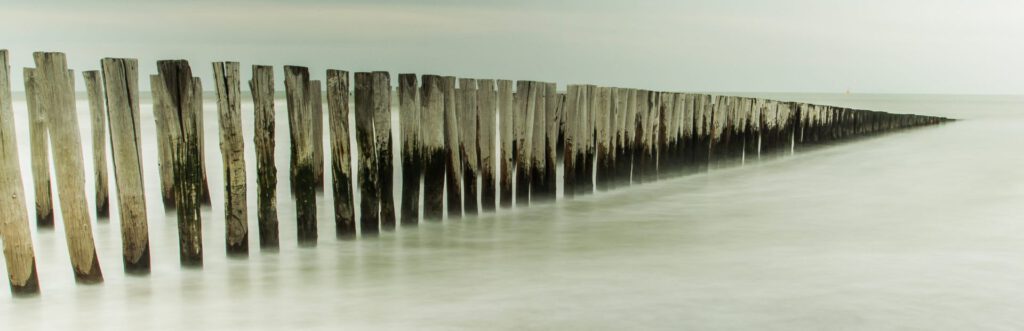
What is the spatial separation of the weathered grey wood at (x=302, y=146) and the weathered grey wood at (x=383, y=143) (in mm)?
459

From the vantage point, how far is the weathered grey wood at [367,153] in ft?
17.9

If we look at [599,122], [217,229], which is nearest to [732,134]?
[599,122]

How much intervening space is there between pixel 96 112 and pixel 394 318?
10.7 feet

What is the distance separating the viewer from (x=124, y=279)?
15.2ft

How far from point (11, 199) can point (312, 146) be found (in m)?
1.52

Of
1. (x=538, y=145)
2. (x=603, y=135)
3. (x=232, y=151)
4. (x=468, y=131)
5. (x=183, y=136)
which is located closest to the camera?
(x=183, y=136)

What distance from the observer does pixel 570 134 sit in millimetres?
7539

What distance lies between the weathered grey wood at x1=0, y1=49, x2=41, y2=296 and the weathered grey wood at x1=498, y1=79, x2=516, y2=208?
3.19 meters

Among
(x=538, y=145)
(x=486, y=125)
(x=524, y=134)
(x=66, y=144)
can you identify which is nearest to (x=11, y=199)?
(x=66, y=144)

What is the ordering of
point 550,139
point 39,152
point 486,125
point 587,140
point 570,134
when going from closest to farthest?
point 39,152
point 486,125
point 550,139
point 570,134
point 587,140

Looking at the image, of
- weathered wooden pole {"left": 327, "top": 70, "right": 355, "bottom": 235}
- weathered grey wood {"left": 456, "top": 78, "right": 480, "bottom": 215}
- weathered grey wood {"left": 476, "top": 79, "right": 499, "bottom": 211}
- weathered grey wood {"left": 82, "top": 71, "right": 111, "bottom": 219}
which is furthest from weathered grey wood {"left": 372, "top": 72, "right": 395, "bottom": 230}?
weathered grey wood {"left": 82, "top": 71, "right": 111, "bottom": 219}

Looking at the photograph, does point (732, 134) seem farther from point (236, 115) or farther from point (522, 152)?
point (236, 115)

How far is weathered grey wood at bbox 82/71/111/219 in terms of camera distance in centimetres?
610

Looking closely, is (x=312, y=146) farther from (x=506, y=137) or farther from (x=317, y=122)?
(x=506, y=137)
